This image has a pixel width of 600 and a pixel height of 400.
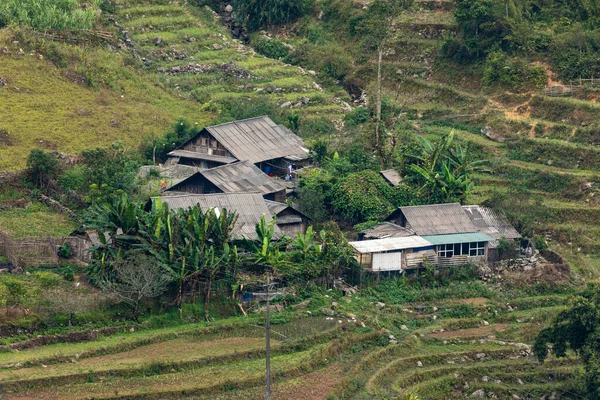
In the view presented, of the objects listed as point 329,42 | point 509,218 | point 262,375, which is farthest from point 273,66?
point 262,375

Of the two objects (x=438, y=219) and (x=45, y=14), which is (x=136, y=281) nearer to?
(x=438, y=219)

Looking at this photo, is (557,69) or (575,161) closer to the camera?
(575,161)

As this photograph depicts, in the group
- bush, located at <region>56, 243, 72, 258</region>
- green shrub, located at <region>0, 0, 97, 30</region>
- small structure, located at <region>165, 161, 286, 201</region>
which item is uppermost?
green shrub, located at <region>0, 0, 97, 30</region>

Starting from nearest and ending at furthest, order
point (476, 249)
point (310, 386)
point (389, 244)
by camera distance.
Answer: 1. point (310, 386)
2. point (389, 244)
3. point (476, 249)

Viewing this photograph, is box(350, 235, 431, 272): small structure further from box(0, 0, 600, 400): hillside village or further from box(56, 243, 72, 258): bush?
box(56, 243, 72, 258): bush

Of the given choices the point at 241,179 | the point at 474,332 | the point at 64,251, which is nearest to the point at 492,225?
the point at 474,332

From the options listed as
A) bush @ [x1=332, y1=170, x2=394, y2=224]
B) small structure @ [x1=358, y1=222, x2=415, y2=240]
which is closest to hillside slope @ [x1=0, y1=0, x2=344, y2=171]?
bush @ [x1=332, y1=170, x2=394, y2=224]

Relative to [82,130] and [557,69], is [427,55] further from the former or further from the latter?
[82,130]
